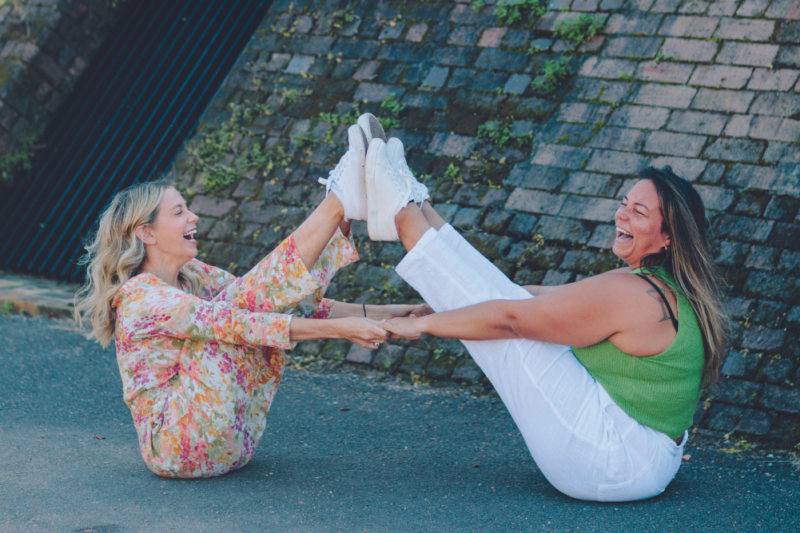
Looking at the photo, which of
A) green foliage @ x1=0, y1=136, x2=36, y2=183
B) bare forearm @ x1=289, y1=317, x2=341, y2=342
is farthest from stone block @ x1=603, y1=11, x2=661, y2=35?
green foliage @ x1=0, y1=136, x2=36, y2=183

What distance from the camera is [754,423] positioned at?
3852 mm

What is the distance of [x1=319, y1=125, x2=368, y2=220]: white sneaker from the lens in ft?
10.2

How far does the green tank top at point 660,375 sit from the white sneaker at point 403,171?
0.94 metres

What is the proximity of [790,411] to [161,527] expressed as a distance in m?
3.15

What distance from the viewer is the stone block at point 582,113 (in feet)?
17.0

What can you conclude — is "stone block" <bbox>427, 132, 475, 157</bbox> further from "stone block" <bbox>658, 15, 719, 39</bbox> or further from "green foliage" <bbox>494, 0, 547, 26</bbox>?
"stone block" <bbox>658, 15, 719, 39</bbox>

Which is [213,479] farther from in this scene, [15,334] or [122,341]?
[15,334]

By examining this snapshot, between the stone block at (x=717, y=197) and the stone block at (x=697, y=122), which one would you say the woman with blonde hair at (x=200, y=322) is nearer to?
the stone block at (x=717, y=197)

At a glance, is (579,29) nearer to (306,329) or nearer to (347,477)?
(306,329)

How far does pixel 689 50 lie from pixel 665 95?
1.34 ft

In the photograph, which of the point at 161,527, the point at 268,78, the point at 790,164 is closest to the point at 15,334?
the point at 268,78

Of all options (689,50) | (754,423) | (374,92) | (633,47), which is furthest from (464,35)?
(754,423)

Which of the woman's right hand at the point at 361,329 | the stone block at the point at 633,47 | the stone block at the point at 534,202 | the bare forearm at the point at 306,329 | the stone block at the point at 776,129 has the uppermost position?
the stone block at the point at 633,47

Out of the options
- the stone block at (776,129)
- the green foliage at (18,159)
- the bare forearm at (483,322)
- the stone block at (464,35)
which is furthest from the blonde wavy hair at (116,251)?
the green foliage at (18,159)
